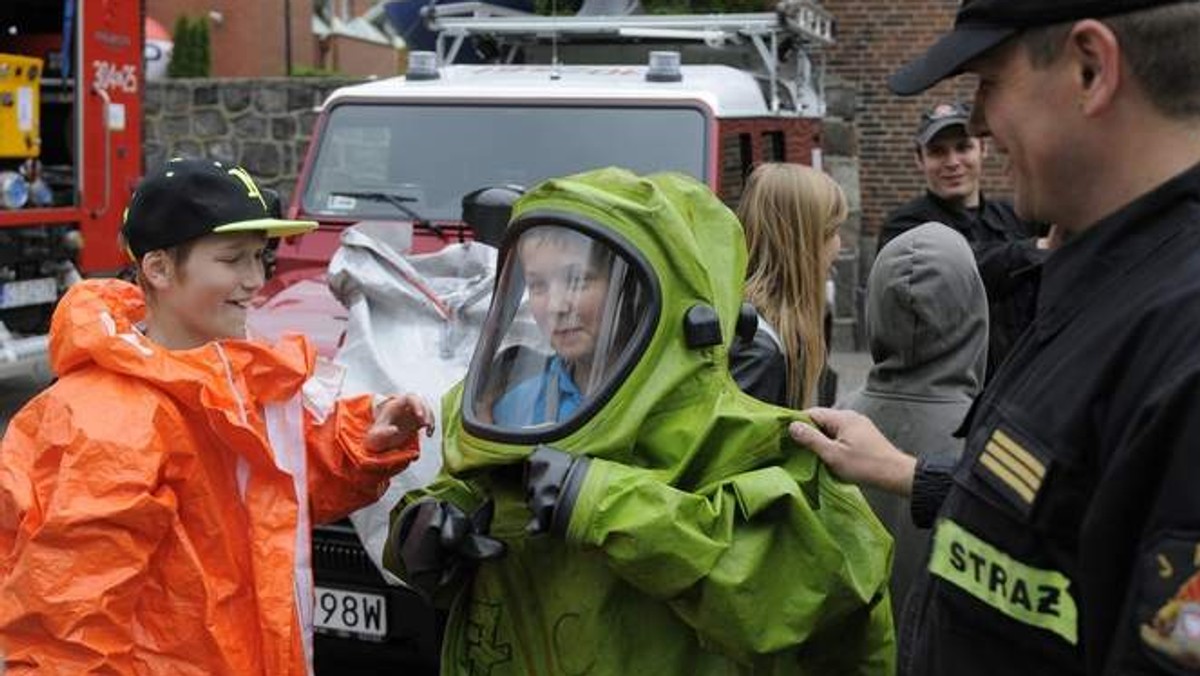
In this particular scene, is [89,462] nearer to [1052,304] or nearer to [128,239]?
[128,239]

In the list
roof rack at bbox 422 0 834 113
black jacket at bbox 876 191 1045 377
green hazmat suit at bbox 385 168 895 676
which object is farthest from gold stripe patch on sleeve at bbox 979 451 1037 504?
roof rack at bbox 422 0 834 113

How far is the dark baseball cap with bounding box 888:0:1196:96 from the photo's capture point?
4.35ft

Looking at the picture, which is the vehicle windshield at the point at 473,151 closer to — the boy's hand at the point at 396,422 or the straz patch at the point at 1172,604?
the boy's hand at the point at 396,422

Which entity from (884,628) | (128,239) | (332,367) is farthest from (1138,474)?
(332,367)

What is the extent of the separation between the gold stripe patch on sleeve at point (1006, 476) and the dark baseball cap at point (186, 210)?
1491mm

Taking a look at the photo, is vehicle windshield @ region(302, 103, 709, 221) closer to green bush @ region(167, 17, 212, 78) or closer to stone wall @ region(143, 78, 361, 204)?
stone wall @ region(143, 78, 361, 204)

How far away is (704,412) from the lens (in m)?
2.02

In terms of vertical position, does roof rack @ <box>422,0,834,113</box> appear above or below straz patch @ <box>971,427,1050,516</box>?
above

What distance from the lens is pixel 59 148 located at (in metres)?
9.13

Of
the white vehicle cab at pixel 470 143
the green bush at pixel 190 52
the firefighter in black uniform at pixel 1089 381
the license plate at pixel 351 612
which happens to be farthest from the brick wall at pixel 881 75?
the firefighter in black uniform at pixel 1089 381

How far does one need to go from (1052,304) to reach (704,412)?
699 mm

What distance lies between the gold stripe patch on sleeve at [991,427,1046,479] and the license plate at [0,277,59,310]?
7829 mm

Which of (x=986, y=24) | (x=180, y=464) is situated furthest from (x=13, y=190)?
(x=986, y=24)

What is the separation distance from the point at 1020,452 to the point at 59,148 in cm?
891
